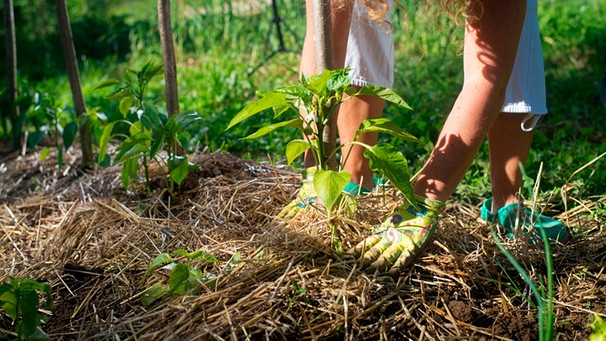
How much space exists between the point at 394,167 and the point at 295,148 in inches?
12.7

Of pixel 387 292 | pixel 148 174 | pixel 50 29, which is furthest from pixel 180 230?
pixel 50 29

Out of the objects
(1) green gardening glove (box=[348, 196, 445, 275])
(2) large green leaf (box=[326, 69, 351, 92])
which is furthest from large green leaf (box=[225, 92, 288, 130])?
(1) green gardening glove (box=[348, 196, 445, 275])

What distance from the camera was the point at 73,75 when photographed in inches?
112

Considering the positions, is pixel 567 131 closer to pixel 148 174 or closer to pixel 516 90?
pixel 516 90

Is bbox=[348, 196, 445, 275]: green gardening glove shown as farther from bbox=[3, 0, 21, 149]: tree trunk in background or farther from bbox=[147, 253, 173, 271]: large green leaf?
bbox=[3, 0, 21, 149]: tree trunk in background

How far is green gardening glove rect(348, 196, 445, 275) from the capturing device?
1771 mm

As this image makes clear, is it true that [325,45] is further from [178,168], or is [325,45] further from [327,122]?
[178,168]

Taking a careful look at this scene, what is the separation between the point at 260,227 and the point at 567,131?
182 centimetres

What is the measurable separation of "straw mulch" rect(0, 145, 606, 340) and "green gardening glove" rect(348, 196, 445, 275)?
0.04 metres

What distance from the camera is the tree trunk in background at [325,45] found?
1.89 metres

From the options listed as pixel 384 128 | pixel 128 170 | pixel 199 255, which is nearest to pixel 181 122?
pixel 128 170

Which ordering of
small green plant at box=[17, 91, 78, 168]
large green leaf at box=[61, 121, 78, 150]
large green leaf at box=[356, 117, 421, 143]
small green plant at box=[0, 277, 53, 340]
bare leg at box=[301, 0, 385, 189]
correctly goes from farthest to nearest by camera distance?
small green plant at box=[17, 91, 78, 168]
large green leaf at box=[61, 121, 78, 150]
bare leg at box=[301, 0, 385, 189]
large green leaf at box=[356, 117, 421, 143]
small green plant at box=[0, 277, 53, 340]

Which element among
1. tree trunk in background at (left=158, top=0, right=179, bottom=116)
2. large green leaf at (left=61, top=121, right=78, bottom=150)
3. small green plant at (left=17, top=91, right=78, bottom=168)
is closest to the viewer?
tree trunk in background at (left=158, top=0, right=179, bottom=116)

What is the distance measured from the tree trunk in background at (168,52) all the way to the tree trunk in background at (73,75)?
44 cm
